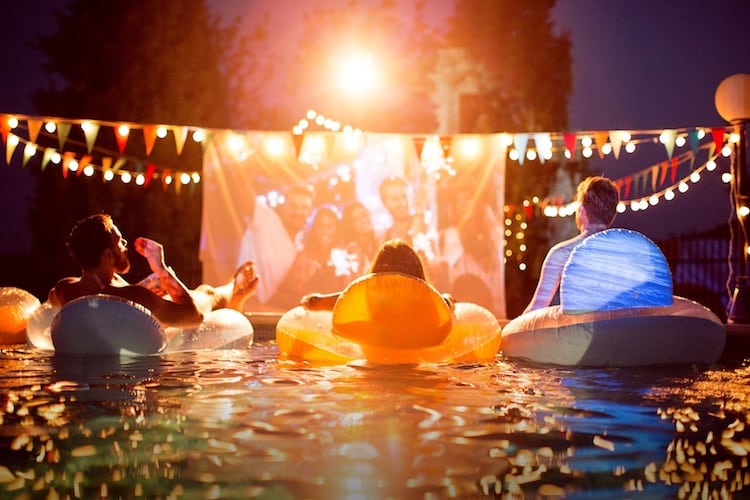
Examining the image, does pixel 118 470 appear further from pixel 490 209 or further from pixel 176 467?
pixel 490 209

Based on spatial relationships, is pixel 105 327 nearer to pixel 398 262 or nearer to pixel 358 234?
pixel 398 262

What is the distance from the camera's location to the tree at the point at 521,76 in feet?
54.3

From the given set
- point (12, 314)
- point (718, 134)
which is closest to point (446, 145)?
point (718, 134)

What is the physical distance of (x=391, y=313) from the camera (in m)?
5.88

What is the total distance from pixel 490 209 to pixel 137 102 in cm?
687

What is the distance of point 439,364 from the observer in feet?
19.7

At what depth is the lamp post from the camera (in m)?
9.10

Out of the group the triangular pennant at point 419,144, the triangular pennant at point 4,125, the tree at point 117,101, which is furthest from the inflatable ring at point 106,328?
the tree at point 117,101

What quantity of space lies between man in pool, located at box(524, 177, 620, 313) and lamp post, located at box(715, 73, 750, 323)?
11.6 ft

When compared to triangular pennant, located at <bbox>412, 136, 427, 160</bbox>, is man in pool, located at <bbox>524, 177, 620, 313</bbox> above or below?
below

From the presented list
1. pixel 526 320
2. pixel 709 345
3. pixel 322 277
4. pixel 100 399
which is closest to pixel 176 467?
pixel 100 399

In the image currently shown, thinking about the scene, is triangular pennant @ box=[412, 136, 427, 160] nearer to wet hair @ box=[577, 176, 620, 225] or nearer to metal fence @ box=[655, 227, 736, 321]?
wet hair @ box=[577, 176, 620, 225]

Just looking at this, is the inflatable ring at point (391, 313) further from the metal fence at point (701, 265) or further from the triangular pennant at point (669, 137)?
the metal fence at point (701, 265)

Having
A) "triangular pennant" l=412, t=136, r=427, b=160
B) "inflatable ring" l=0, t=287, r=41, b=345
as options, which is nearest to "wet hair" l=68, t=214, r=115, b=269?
"inflatable ring" l=0, t=287, r=41, b=345
